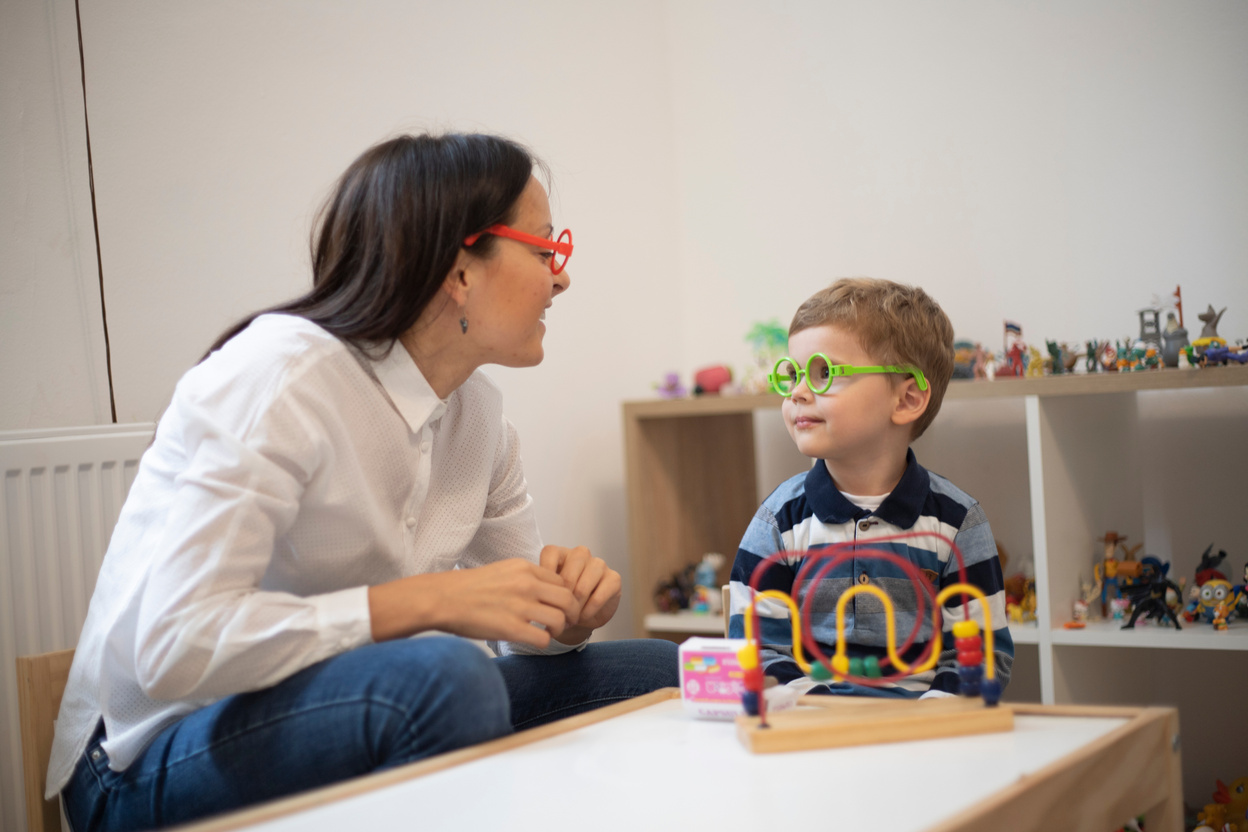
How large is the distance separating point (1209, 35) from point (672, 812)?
83.0 inches

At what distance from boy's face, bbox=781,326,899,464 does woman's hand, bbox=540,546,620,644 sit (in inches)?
13.7

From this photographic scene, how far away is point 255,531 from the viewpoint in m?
0.97

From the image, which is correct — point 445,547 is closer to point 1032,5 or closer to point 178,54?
point 178,54

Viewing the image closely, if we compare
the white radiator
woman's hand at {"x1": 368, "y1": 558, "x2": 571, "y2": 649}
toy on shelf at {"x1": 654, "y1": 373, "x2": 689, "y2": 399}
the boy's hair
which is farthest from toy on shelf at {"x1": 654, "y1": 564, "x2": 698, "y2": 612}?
woman's hand at {"x1": 368, "y1": 558, "x2": 571, "y2": 649}

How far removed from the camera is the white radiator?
1.40 m

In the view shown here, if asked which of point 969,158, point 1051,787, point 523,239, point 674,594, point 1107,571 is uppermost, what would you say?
point 969,158

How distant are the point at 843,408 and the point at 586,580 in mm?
451

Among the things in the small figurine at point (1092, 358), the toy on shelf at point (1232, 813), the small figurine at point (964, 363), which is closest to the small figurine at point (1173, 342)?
the small figurine at point (1092, 358)

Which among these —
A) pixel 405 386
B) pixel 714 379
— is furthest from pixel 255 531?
pixel 714 379

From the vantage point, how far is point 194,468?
971mm

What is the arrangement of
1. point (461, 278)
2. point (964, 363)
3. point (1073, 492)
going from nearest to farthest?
point (461, 278)
point (1073, 492)
point (964, 363)

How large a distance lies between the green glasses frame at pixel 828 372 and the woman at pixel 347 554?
0.35 metres

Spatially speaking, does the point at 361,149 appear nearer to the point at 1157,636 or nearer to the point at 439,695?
the point at 439,695

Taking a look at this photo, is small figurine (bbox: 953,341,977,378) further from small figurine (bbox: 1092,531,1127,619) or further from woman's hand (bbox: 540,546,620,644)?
woman's hand (bbox: 540,546,620,644)
